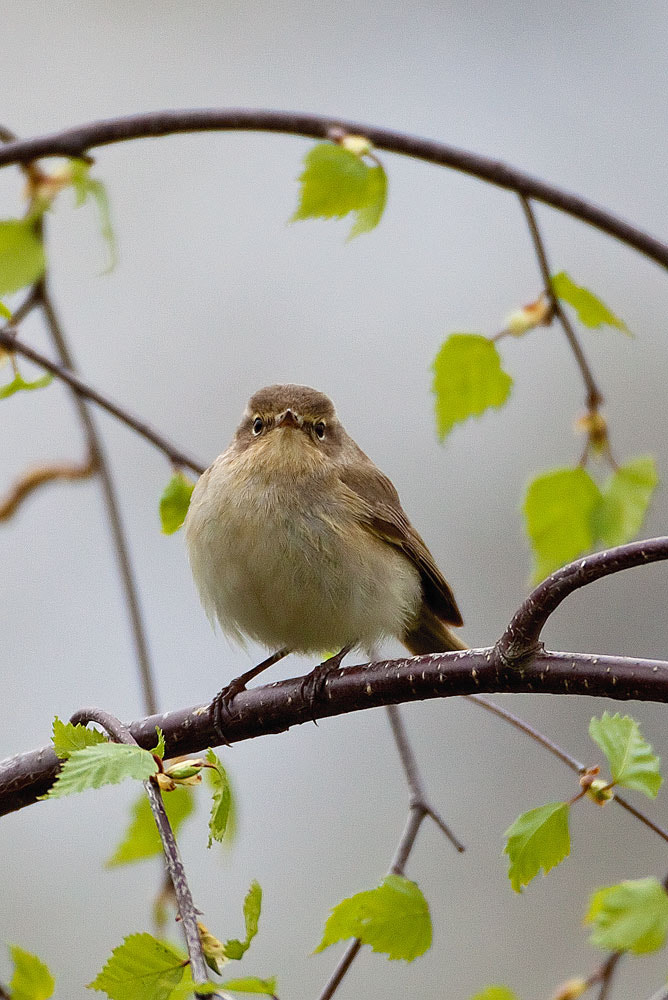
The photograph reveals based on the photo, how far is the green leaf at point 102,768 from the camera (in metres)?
1.16

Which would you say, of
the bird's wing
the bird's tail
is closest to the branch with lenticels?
the bird's wing

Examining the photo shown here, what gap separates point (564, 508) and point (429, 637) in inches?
43.4

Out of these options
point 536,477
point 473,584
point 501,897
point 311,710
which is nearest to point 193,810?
point 311,710

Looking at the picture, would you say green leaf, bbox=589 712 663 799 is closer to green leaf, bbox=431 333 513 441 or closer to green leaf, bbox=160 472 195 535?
green leaf, bbox=431 333 513 441

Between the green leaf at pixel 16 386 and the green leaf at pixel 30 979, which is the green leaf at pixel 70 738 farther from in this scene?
the green leaf at pixel 16 386

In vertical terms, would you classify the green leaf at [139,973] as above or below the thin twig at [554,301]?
below

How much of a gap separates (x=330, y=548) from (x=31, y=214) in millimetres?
1012

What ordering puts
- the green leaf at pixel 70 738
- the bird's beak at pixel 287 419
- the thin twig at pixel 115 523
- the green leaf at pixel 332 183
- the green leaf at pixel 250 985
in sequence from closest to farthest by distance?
the green leaf at pixel 250 985, the green leaf at pixel 70 738, the green leaf at pixel 332 183, the thin twig at pixel 115 523, the bird's beak at pixel 287 419

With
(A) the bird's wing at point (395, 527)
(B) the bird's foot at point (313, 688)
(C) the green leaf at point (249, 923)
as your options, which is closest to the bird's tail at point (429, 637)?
(A) the bird's wing at point (395, 527)

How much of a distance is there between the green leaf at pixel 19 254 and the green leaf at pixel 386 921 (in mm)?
1190

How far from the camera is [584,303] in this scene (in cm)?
192

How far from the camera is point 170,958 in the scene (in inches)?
46.8

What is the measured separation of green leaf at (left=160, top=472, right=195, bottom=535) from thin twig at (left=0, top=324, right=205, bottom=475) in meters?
0.05

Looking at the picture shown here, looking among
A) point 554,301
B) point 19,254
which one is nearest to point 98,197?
point 19,254
